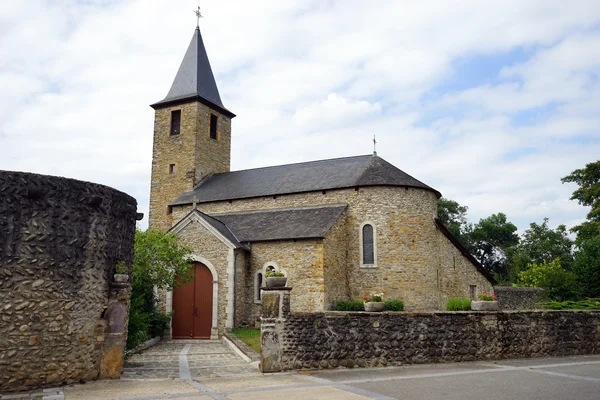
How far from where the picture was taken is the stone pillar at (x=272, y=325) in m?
10.7

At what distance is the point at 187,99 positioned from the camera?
30453mm

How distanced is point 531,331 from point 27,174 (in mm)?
12399

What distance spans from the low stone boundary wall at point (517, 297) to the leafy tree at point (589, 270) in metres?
2.17

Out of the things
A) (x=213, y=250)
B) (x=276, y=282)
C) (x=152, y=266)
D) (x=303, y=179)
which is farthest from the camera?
(x=303, y=179)

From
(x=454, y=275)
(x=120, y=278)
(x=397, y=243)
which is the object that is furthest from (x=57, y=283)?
(x=454, y=275)

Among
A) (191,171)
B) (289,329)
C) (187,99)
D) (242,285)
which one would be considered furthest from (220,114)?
(289,329)

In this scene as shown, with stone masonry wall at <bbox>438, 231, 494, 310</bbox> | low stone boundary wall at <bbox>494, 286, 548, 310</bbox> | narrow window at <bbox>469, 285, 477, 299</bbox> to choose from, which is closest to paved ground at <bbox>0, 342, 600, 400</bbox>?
stone masonry wall at <bbox>438, 231, 494, 310</bbox>

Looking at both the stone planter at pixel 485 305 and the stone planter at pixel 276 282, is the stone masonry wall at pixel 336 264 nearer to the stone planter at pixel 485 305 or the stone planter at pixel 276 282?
the stone planter at pixel 485 305

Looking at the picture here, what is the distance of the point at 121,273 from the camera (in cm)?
1041

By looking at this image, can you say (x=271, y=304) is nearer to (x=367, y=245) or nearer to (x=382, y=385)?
(x=382, y=385)

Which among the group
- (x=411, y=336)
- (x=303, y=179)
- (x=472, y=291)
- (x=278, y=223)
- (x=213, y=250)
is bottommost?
(x=411, y=336)

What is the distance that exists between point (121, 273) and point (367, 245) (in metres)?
13.1

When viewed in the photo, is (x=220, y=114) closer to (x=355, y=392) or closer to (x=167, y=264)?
(x=167, y=264)

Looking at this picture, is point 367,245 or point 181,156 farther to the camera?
point 181,156
